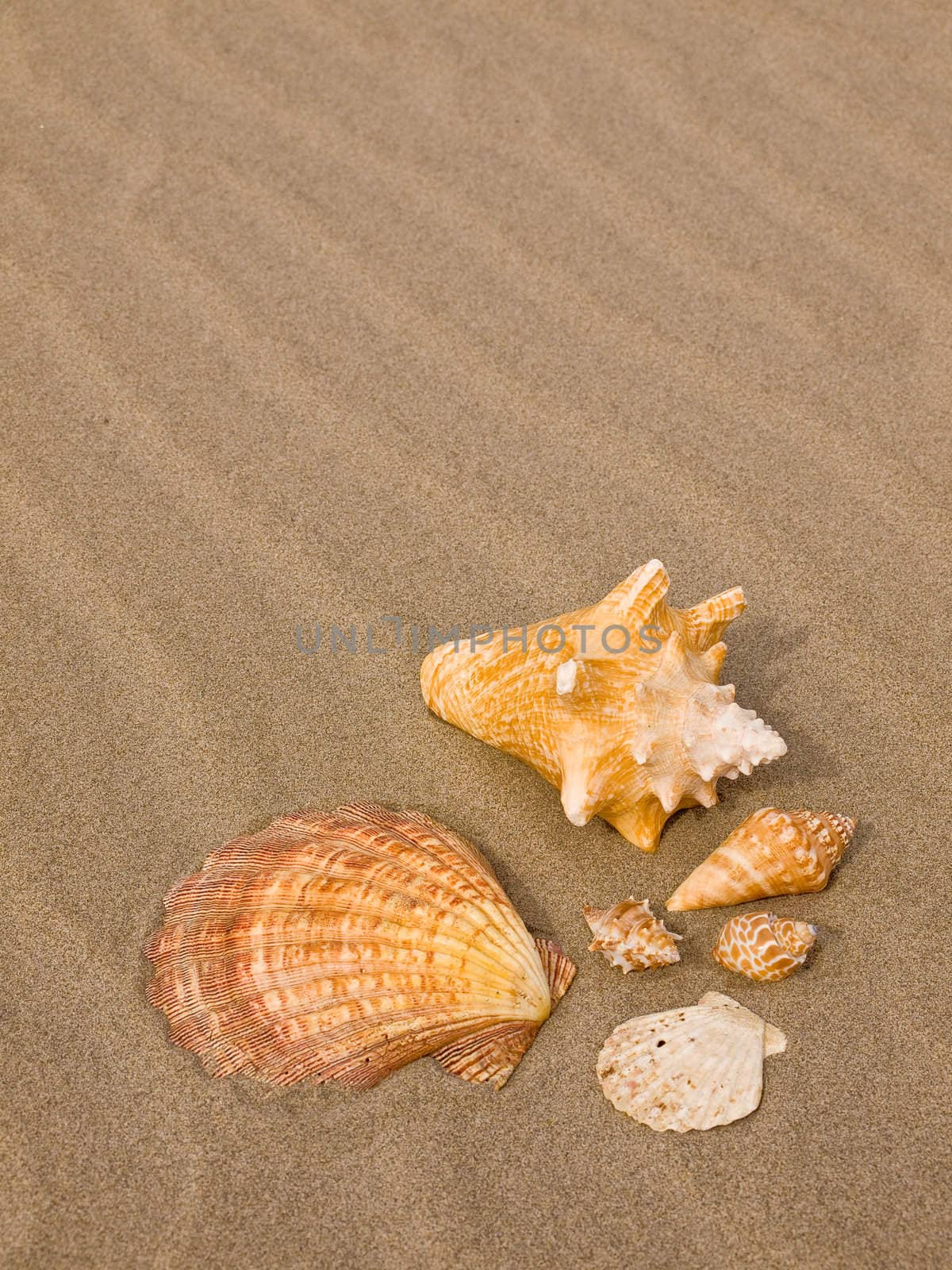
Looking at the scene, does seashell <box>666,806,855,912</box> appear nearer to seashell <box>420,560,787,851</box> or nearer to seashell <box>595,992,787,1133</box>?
seashell <box>420,560,787,851</box>

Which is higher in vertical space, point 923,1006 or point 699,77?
point 699,77

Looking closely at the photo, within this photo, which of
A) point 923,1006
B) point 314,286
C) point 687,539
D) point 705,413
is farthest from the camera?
point 314,286

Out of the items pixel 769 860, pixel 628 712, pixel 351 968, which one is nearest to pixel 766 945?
pixel 769 860

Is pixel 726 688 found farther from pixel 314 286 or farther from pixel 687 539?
pixel 314 286

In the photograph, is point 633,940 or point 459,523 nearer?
point 633,940

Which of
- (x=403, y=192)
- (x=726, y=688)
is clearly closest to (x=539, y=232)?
(x=403, y=192)

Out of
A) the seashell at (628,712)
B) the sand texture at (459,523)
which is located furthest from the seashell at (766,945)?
Result: the seashell at (628,712)

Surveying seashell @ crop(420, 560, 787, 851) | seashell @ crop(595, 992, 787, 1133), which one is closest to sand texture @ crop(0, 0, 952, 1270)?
seashell @ crop(595, 992, 787, 1133)

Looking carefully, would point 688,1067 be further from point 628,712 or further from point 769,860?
point 628,712
